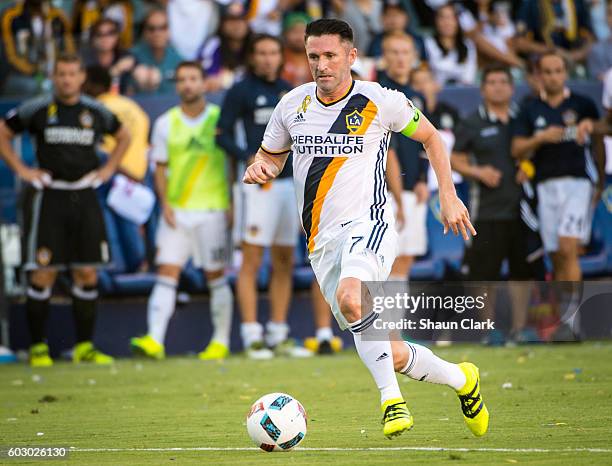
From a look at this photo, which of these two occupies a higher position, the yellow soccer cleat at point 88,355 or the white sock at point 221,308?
the white sock at point 221,308

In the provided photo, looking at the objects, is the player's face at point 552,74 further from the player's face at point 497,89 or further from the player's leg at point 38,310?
the player's leg at point 38,310

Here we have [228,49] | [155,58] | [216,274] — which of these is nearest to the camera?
[216,274]

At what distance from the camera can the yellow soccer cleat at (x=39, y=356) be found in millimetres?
13328

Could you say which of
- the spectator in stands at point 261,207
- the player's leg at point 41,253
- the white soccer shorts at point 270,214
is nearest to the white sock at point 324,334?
the spectator in stands at point 261,207

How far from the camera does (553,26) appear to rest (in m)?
16.5

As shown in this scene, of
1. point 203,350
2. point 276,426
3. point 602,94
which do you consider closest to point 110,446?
point 276,426

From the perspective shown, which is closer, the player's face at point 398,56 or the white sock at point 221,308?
the player's face at point 398,56

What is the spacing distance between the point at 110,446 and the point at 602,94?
9074 millimetres

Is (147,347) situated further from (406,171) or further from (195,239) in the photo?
(406,171)

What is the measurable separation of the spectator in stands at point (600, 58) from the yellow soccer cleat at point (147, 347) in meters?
6.15

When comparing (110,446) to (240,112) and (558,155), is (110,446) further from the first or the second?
(558,155)

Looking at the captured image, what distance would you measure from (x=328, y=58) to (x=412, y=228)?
6.62 m
